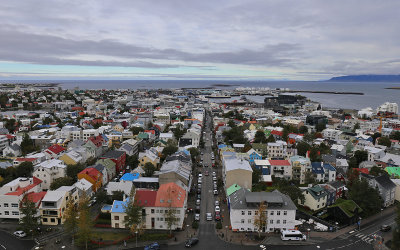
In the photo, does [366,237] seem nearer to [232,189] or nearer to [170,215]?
[232,189]

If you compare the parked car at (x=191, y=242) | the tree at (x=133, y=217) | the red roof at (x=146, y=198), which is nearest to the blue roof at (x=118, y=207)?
the red roof at (x=146, y=198)

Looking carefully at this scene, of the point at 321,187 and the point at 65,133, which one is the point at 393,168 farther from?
the point at 65,133

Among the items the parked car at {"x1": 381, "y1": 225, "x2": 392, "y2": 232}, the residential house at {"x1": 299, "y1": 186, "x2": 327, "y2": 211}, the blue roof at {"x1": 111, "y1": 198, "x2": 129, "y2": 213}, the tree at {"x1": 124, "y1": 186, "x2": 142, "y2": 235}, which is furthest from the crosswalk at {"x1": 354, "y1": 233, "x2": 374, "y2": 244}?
the blue roof at {"x1": 111, "y1": 198, "x2": 129, "y2": 213}

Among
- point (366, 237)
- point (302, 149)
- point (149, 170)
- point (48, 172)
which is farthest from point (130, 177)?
point (302, 149)

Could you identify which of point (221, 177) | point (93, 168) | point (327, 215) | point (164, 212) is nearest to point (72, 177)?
point (93, 168)

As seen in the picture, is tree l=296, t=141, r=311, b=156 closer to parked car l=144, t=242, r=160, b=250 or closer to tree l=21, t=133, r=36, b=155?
parked car l=144, t=242, r=160, b=250

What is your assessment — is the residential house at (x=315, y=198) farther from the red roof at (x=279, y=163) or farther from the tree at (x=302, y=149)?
the tree at (x=302, y=149)
